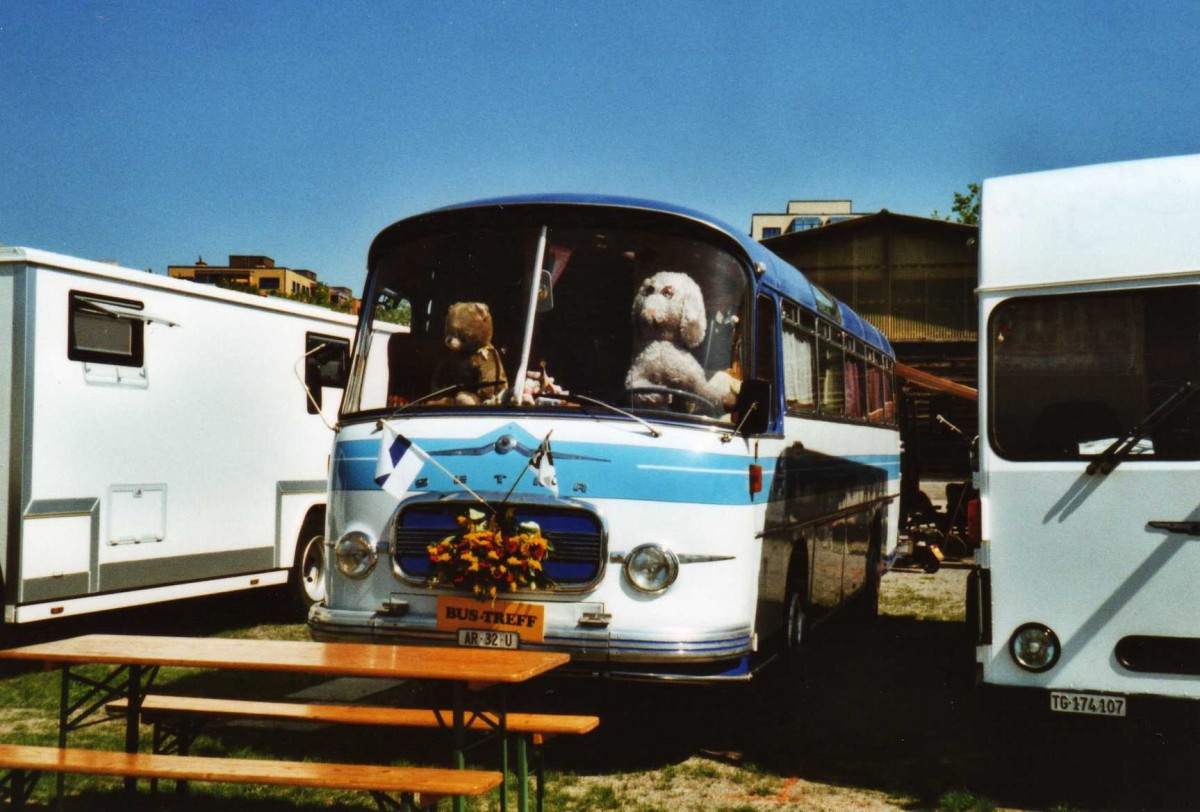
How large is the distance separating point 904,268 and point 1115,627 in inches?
1454

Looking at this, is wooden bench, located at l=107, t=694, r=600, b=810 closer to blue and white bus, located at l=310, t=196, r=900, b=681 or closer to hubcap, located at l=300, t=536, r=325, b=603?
blue and white bus, located at l=310, t=196, r=900, b=681

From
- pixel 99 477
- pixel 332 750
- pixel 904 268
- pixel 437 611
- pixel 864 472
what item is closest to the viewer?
pixel 437 611

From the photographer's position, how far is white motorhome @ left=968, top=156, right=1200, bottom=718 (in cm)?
597

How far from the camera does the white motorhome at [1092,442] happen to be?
19.6 feet

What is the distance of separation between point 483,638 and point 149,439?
471 centimetres

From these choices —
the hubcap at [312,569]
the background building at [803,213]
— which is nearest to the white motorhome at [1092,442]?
the hubcap at [312,569]

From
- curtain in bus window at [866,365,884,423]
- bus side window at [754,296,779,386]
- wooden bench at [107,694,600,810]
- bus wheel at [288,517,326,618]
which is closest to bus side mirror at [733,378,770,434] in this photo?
bus side window at [754,296,779,386]

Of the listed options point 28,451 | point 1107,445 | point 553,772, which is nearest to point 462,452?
point 553,772

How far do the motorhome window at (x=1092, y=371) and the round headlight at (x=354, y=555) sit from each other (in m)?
3.44

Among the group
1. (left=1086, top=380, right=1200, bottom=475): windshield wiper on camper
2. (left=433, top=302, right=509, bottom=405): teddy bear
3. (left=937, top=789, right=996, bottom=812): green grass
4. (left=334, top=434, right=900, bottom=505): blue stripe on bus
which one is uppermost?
(left=433, top=302, right=509, bottom=405): teddy bear

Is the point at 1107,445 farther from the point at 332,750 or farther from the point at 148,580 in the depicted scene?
the point at 148,580

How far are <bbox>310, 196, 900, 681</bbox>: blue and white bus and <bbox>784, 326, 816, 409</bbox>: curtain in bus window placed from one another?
0.25 meters

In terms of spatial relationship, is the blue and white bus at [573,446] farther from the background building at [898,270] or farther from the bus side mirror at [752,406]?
the background building at [898,270]

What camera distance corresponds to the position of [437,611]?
677 cm
